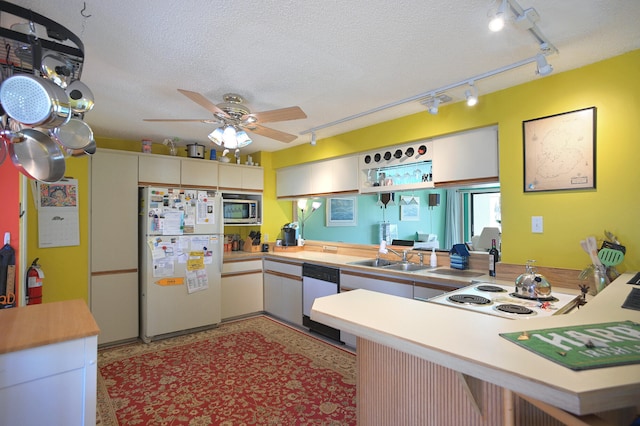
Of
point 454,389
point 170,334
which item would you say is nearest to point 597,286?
point 454,389

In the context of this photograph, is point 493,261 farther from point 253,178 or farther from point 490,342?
point 253,178

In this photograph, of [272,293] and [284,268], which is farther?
[272,293]

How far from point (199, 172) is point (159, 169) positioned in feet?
1.54

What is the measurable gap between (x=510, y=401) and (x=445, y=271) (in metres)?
2.04

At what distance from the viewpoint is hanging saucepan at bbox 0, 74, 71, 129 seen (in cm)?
121

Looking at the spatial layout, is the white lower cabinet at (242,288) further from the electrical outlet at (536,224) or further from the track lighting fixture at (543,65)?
the track lighting fixture at (543,65)

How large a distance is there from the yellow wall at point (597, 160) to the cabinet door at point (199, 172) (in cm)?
286

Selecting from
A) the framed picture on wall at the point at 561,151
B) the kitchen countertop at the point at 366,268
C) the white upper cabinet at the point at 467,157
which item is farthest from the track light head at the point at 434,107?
the kitchen countertop at the point at 366,268

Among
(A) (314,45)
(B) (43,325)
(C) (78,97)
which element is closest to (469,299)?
(A) (314,45)

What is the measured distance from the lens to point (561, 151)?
2258 mm

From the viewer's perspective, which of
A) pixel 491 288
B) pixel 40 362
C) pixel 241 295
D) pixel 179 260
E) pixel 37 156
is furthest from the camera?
pixel 241 295

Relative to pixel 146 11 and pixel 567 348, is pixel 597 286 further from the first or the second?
pixel 146 11

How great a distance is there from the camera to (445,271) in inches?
114

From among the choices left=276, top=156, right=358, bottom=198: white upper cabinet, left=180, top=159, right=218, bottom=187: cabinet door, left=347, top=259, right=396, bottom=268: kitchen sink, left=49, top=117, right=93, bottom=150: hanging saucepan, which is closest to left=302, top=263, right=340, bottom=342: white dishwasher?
left=347, top=259, right=396, bottom=268: kitchen sink
